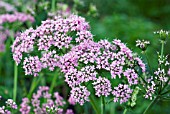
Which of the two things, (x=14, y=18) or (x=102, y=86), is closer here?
(x=102, y=86)

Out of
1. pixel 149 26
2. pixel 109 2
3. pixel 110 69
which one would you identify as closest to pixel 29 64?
pixel 110 69

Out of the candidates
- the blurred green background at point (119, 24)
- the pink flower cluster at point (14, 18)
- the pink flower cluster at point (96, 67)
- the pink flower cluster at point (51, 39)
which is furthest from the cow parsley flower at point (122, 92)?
the pink flower cluster at point (14, 18)

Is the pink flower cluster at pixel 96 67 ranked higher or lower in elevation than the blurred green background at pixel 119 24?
lower

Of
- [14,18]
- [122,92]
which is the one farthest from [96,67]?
[14,18]

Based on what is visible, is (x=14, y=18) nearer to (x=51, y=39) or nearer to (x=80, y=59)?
(x=51, y=39)

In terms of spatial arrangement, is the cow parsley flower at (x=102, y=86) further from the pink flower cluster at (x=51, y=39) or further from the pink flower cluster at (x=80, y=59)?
the pink flower cluster at (x=51, y=39)

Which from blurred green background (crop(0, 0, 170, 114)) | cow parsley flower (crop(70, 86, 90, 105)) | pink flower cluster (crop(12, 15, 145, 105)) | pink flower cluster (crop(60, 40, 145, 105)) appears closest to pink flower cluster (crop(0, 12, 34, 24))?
blurred green background (crop(0, 0, 170, 114))

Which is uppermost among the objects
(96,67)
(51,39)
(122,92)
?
(51,39)
